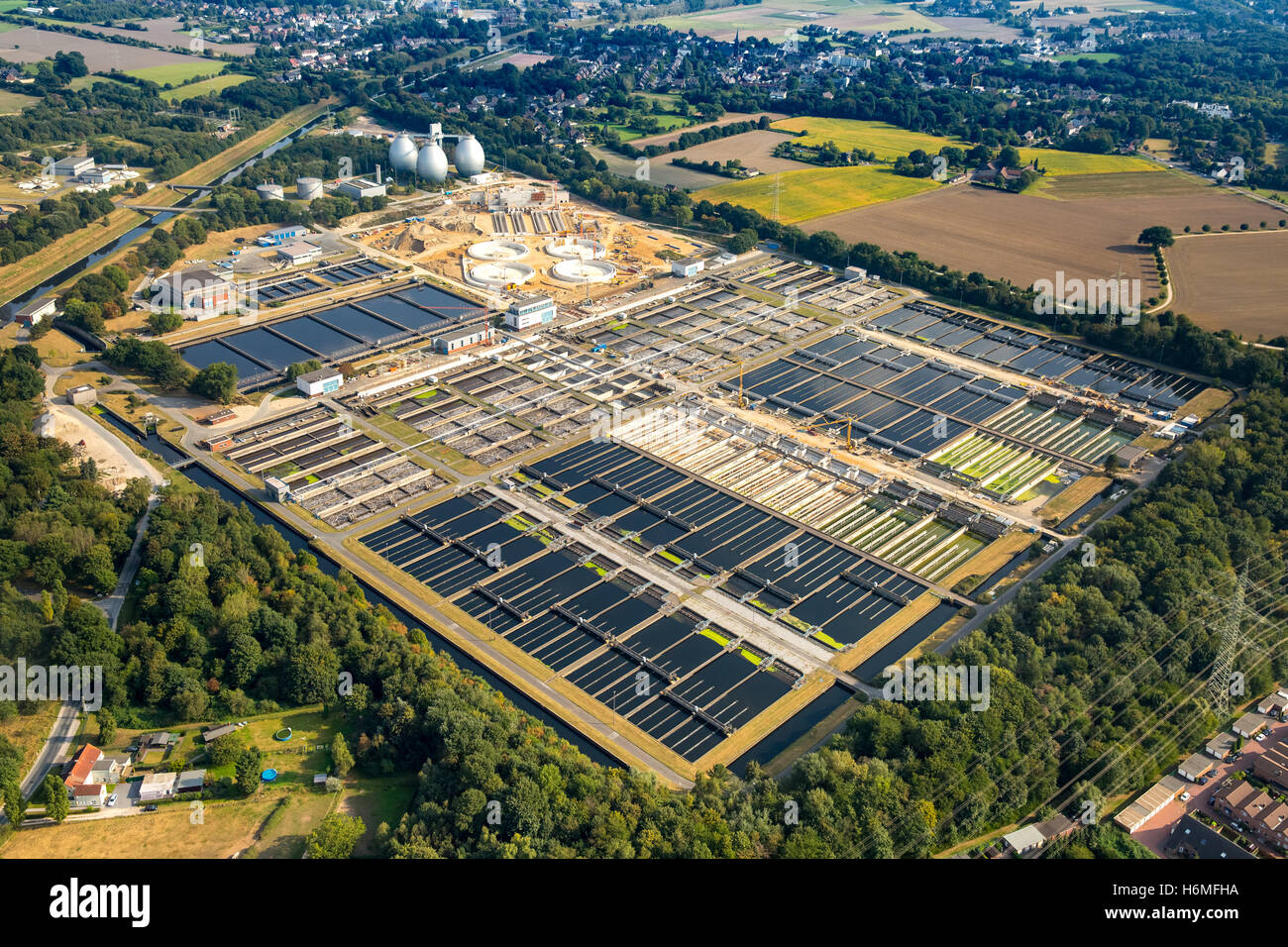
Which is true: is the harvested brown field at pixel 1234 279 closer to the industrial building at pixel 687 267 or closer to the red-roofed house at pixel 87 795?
the industrial building at pixel 687 267

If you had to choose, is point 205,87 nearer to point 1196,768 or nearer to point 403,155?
point 403,155

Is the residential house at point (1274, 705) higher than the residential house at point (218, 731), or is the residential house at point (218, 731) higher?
the residential house at point (218, 731)

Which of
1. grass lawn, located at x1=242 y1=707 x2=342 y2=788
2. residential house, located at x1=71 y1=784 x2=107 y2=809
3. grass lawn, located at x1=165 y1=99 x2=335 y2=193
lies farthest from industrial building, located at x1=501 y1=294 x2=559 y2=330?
grass lawn, located at x1=165 y1=99 x2=335 y2=193

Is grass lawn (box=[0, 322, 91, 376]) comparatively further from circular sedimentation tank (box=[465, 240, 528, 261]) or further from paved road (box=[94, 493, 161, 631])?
circular sedimentation tank (box=[465, 240, 528, 261])

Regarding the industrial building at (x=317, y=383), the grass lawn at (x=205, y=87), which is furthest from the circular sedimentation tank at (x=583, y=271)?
the grass lawn at (x=205, y=87)
